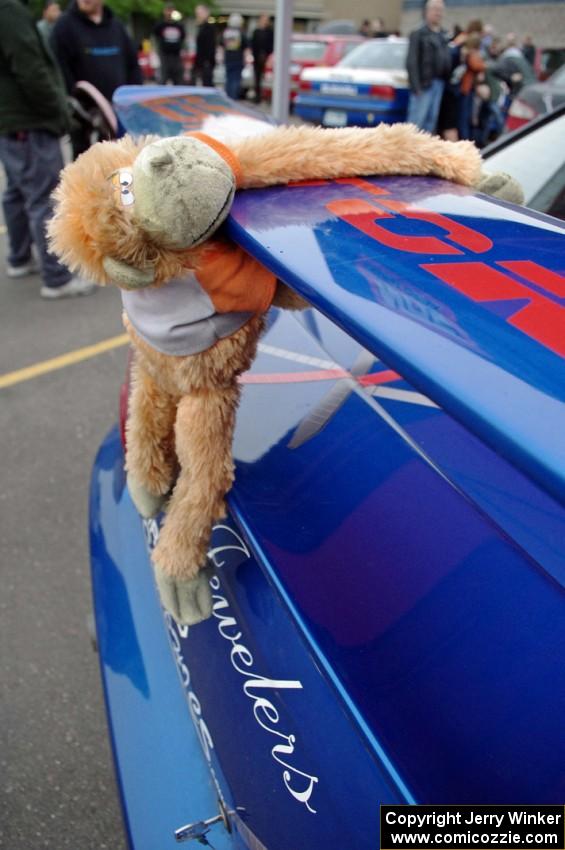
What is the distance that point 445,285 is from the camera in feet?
2.39

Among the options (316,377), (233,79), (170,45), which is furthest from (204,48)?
(316,377)

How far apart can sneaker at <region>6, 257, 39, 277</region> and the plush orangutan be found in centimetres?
404

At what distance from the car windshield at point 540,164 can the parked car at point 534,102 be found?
2.10m

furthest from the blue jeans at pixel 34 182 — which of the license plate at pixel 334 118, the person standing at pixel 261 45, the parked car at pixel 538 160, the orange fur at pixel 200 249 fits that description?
the person standing at pixel 261 45

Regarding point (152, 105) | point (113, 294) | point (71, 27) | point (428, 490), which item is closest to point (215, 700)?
point (428, 490)

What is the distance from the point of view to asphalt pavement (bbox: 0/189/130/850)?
1.56m

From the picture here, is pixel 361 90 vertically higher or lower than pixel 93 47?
higher

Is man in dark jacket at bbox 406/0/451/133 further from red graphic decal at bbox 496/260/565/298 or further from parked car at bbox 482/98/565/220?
red graphic decal at bbox 496/260/565/298

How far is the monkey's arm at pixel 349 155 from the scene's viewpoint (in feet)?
3.31

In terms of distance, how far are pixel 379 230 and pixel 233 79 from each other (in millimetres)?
15071

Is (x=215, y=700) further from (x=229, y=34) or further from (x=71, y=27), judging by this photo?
(x=229, y=34)

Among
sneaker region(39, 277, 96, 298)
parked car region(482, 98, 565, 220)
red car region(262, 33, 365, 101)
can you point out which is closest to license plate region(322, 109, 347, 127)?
red car region(262, 33, 365, 101)

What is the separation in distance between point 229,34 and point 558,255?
14.7 meters

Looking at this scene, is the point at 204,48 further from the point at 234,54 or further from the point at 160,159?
the point at 160,159
